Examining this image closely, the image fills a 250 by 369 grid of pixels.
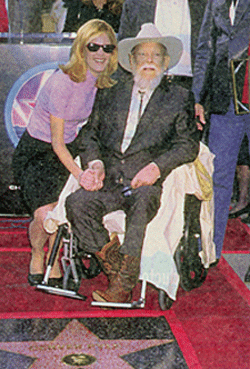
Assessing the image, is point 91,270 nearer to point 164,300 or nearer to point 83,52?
point 164,300

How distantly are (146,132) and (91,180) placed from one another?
421 millimetres

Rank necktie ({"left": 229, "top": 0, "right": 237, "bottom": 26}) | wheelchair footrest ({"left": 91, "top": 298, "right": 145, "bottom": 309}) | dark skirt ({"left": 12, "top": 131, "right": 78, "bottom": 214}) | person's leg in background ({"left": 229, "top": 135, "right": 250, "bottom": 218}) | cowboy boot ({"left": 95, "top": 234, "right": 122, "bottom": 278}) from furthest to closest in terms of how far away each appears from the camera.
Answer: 1. person's leg in background ({"left": 229, "top": 135, "right": 250, "bottom": 218})
2. necktie ({"left": 229, "top": 0, "right": 237, "bottom": 26})
3. dark skirt ({"left": 12, "top": 131, "right": 78, "bottom": 214})
4. cowboy boot ({"left": 95, "top": 234, "right": 122, "bottom": 278})
5. wheelchair footrest ({"left": 91, "top": 298, "right": 145, "bottom": 309})

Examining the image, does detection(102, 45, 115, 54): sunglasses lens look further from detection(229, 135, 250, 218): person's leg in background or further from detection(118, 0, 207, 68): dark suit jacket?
detection(229, 135, 250, 218): person's leg in background

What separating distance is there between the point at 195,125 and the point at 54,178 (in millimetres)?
923

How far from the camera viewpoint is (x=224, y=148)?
3531 millimetres

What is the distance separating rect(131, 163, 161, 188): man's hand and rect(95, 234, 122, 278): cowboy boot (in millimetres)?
319

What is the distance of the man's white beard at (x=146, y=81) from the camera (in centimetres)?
302

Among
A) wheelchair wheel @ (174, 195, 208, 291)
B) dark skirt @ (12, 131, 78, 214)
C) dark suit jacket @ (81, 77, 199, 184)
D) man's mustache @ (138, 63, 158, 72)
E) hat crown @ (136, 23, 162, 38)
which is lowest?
wheelchair wheel @ (174, 195, 208, 291)

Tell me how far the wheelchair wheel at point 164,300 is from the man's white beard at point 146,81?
1.17m

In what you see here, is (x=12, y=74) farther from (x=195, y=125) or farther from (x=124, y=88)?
(x=195, y=125)

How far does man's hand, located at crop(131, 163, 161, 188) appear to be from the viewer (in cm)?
291

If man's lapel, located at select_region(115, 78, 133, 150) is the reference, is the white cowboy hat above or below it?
above

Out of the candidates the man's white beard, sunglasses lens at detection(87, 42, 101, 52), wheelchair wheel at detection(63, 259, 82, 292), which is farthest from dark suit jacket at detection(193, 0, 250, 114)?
wheelchair wheel at detection(63, 259, 82, 292)

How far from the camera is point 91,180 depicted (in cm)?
295
